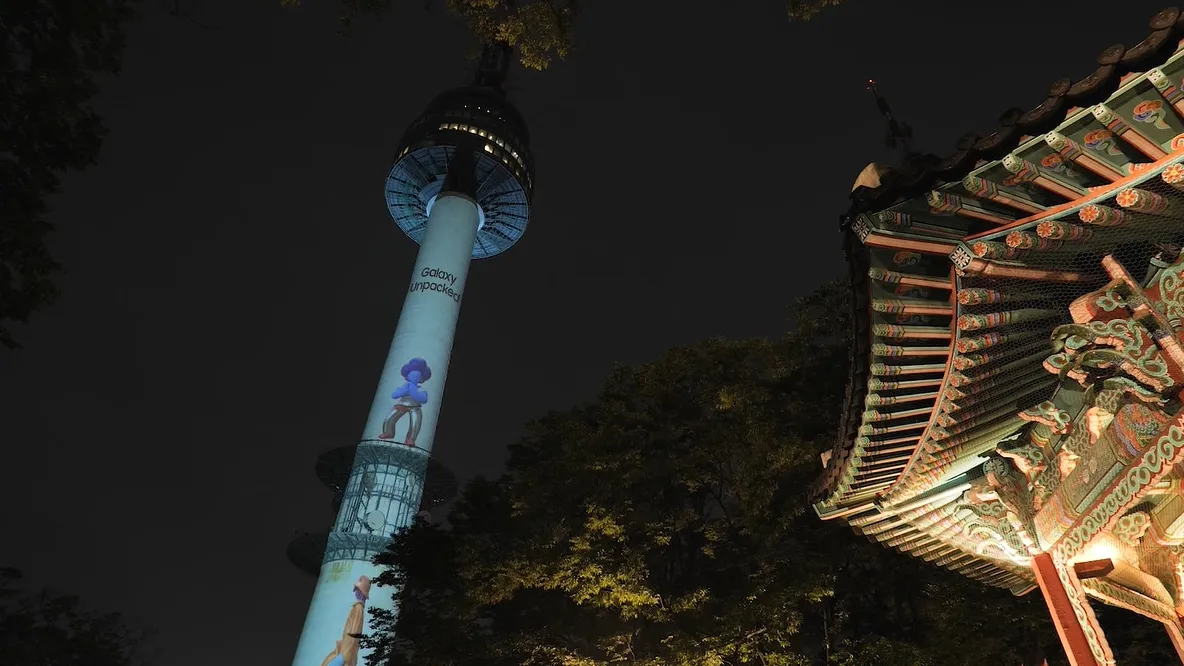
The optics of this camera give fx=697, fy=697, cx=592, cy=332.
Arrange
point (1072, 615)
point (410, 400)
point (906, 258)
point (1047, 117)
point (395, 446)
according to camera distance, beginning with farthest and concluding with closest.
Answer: point (410, 400) → point (395, 446) → point (1072, 615) → point (906, 258) → point (1047, 117)

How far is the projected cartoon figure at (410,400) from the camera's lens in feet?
110

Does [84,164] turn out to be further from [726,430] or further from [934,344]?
[726,430]

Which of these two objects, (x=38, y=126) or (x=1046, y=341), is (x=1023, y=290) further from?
(x=38, y=126)

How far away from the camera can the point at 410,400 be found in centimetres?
3444

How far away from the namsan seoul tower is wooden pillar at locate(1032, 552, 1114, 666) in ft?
58.0

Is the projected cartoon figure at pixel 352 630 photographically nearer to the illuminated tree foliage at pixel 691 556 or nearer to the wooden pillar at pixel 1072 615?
the illuminated tree foliage at pixel 691 556

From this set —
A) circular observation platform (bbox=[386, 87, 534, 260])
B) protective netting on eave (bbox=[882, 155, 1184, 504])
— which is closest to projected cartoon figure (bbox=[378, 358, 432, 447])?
circular observation platform (bbox=[386, 87, 534, 260])

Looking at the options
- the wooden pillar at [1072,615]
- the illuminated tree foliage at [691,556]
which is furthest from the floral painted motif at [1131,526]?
the illuminated tree foliage at [691,556]

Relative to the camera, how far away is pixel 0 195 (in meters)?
6.53

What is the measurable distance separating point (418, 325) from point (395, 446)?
6694mm

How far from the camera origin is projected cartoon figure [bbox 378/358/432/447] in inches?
1325

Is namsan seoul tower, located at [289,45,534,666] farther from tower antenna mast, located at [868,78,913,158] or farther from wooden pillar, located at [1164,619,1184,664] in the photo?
wooden pillar, located at [1164,619,1184,664]

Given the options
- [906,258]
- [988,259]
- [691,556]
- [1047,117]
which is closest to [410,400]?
[691,556]

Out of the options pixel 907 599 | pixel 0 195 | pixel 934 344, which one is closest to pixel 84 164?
pixel 0 195
